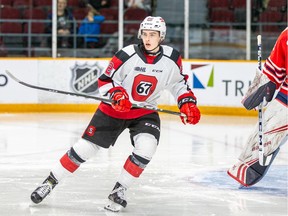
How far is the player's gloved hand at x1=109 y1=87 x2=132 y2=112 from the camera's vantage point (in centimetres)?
479

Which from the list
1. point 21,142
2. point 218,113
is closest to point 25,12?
point 218,113

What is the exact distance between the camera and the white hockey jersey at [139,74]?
195 inches

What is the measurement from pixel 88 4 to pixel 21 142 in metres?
3.86

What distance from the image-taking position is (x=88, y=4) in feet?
37.7

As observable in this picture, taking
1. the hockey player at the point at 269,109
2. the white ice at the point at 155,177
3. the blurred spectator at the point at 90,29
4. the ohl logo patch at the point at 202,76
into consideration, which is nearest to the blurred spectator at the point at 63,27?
the blurred spectator at the point at 90,29

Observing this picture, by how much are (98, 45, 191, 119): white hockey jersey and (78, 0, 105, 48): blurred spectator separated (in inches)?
252

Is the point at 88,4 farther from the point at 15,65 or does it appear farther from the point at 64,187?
the point at 64,187

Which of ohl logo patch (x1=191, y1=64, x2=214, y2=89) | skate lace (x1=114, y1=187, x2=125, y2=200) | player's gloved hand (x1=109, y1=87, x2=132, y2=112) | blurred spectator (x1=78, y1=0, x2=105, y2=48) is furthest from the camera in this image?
blurred spectator (x1=78, y1=0, x2=105, y2=48)

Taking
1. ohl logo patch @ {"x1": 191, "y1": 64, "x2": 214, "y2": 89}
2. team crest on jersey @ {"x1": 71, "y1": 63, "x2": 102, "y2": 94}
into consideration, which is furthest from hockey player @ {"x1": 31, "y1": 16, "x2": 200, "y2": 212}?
team crest on jersey @ {"x1": 71, "y1": 63, "x2": 102, "y2": 94}

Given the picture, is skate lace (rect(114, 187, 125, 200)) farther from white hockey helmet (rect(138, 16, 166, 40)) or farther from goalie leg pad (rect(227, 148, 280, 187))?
goalie leg pad (rect(227, 148, 280, 187))

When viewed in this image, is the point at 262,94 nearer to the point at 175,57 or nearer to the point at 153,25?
the point at 175,57

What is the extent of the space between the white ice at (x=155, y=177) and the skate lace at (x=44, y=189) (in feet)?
0.23

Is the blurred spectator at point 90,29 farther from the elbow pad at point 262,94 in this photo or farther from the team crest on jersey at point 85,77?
the elbow pad at point 262,94

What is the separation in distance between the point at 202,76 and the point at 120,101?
615cm
